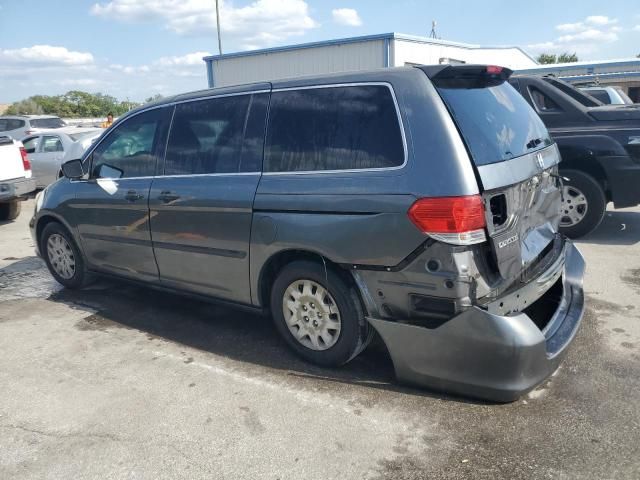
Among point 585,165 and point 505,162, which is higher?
point 505,162

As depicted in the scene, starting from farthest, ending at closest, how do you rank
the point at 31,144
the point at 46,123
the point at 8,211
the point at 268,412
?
the point at 46,123 < the point at 31,144 < the point at 8,211 < the point at 268,412

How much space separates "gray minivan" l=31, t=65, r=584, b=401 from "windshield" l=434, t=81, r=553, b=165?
0.01 m

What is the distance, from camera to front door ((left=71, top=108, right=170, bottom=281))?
445 cm

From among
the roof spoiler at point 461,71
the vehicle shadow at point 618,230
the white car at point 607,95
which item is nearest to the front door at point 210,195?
the roof spoiler at point 461,71

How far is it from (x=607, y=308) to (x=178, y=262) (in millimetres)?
3538

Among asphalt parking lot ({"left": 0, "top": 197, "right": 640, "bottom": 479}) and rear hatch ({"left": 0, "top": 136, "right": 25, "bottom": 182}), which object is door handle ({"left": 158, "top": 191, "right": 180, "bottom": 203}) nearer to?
asphalt parking lot ({"left": 0, "top": 197, "right": 640, "bottom": 479})

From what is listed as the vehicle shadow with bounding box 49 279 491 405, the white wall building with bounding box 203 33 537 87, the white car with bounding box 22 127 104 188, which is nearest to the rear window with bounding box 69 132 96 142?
the white car with bounding box 22 127 104 188

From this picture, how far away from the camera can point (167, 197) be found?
4199 millimetres

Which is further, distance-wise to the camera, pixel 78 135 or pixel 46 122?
pixel 46 122

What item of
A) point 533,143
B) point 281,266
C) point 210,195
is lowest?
point 281,266

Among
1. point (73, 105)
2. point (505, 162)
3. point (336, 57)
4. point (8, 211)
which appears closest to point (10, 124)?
point (8, 211)

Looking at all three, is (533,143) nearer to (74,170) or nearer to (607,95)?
(74,170)

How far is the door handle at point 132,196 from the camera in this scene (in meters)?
4.44

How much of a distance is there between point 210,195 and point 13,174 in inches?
271
